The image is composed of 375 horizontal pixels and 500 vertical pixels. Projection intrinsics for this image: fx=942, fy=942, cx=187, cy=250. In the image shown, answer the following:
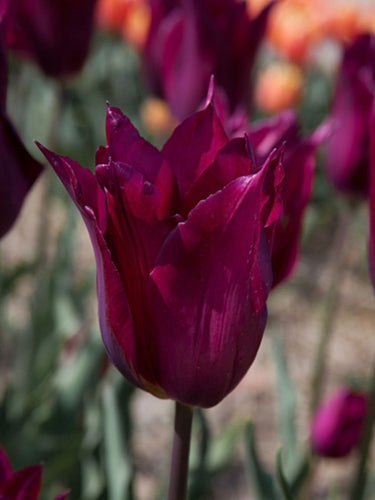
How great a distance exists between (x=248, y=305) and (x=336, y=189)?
22.4 inches

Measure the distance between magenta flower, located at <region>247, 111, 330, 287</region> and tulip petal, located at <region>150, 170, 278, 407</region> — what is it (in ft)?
0.33

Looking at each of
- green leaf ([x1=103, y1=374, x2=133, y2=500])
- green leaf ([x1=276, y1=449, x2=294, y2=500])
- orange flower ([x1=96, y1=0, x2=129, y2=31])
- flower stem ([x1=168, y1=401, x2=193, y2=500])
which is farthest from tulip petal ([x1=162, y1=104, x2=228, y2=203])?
orange flower ([x1=96, y1=0, x2=129, y2=31])

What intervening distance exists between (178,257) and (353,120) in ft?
1.71

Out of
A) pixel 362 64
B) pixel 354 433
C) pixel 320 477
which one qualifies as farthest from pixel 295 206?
pixel 320 477

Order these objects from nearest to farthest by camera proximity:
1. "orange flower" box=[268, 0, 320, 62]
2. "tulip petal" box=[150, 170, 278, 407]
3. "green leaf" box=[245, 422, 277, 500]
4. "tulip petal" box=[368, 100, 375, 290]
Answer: "tulip petal" box=[150, 170, 278, 407]
"tulip petal" box=[368, 100, 375, 290]
"green leaf" box=[245, 422, 277, 500]
"orange flower" box=[268, 0, 320, 62]

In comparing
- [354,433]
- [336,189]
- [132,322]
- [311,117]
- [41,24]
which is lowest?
[354,433]

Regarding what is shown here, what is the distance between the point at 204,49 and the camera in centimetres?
100

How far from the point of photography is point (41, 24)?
971 mm

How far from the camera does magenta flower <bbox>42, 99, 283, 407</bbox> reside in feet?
1.39

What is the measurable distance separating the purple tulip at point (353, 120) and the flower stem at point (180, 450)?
0.41 meters

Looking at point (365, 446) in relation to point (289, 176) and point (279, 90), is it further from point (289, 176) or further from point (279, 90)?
point (279, 90)

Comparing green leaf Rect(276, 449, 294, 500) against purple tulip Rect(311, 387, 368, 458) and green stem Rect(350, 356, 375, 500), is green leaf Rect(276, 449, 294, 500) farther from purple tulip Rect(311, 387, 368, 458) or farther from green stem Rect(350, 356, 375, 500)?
purple tulip Rect(311, 387, 368, 458)

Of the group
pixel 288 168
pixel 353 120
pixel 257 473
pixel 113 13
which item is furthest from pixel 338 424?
pixel 113 13

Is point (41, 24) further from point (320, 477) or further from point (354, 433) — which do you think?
point (320, 477)
